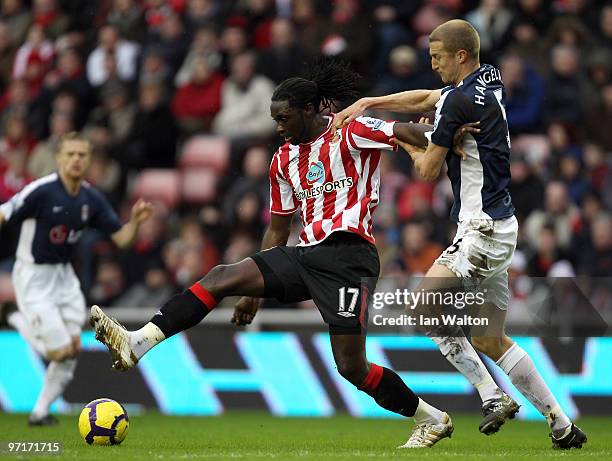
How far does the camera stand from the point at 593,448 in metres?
8.06

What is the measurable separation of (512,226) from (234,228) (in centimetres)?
686

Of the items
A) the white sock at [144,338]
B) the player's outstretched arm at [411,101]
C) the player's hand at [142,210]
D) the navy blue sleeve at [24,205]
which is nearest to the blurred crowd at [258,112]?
the navy blue sleeve at [24,205]

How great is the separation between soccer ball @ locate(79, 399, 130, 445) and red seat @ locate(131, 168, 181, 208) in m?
7.28

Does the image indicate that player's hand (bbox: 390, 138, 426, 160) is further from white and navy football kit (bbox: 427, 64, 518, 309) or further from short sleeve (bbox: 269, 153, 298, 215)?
short sleeve (bbox: 269, 153, 298, 215)

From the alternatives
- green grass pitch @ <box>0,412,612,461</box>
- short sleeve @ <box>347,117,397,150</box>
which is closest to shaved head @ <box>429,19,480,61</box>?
short sleeve @ <box>347,117,397,150</box>

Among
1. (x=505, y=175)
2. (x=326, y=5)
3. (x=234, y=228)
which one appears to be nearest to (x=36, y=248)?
(x=234, y=228)

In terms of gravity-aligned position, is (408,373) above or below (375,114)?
below

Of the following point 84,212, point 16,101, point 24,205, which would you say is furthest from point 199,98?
point 24,205

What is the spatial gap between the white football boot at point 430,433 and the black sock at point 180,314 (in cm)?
162

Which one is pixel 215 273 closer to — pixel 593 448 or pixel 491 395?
pixel 491 395

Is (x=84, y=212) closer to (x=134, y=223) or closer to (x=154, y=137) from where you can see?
(x=134, y=223)

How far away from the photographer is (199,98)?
1595cm

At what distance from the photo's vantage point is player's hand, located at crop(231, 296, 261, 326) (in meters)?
8.12

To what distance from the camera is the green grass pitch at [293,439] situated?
24.4ft
